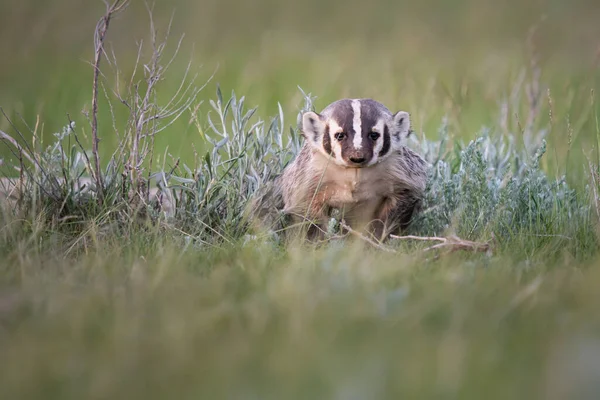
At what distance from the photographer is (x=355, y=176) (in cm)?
431

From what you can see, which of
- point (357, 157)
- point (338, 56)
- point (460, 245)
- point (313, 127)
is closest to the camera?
point (460, 245)

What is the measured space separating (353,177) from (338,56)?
4.19 metres

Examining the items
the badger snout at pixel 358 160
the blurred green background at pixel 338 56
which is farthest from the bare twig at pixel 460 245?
the blurred green background at pixel 338 56

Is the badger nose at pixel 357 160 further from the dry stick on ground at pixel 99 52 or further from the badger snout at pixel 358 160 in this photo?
the dry stick on ground at pixel 99 52

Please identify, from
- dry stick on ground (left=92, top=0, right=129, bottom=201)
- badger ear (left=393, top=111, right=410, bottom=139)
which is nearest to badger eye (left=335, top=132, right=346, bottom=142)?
badger ear (left=393, top=111, right=410, bottom=139)

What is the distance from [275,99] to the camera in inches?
274

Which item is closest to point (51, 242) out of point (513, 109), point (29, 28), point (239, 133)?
point (239, 133)

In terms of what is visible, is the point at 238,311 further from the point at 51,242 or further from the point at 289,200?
the point at 289,200

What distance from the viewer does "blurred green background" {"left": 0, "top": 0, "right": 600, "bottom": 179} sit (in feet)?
21.0

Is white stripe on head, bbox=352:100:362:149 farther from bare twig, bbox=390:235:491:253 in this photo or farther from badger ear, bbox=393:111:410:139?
bare twig, bbox=390:235:491:253

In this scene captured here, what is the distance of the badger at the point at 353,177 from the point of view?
4.12 metres

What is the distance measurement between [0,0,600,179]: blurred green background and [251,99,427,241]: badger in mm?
1227

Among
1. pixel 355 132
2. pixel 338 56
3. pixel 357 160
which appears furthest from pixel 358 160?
pixel 338 56

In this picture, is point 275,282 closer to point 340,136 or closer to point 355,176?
point 340,136
